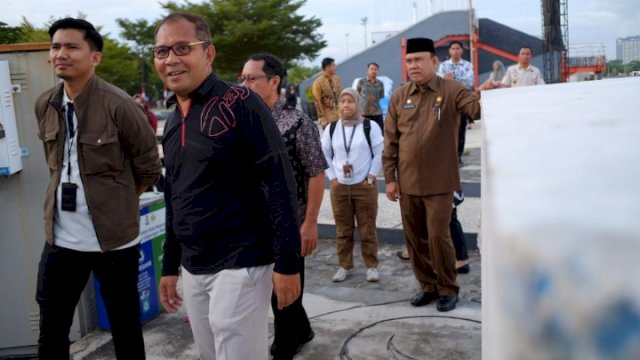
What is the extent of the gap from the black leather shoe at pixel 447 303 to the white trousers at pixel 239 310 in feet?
8.19

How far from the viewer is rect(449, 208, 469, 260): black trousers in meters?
5.53

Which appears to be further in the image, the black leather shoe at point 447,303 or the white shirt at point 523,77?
the white shirt at point 523,77

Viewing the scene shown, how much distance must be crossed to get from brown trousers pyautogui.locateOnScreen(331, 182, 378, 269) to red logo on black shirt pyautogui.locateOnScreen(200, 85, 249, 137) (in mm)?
3201

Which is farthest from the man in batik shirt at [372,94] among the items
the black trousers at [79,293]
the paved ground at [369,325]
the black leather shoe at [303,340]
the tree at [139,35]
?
the tree at [139,35]

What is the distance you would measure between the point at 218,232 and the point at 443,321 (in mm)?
2649

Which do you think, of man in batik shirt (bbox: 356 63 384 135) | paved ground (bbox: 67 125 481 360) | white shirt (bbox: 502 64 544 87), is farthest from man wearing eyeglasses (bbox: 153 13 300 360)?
man in batik shirt (bbox: 356 63 384 135)

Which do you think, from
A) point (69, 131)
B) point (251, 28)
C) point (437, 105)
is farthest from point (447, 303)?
point (251, 28)

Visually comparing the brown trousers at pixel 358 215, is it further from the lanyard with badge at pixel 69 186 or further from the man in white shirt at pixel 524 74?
the man in white shirt at pixel 524 74

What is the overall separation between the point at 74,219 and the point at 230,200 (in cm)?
124

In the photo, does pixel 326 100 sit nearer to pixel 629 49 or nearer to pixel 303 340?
pixel 303 340

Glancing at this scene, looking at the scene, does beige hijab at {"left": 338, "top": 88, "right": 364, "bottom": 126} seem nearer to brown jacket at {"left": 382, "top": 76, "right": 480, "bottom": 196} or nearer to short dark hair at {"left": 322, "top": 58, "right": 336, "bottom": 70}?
brown jacket at {"left": 382, "top": 76, "right": 480, "bottom": 196}

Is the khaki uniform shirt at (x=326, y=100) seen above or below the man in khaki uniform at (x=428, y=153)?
above

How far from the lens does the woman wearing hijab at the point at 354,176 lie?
5.62 metres

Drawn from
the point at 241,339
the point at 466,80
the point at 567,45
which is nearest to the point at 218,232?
the point at 241,339
